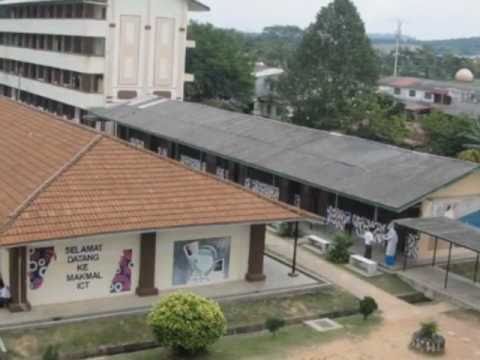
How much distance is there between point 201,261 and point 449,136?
112 feet

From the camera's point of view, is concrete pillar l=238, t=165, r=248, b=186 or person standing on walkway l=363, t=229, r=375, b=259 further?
concrete pillar l=238, t=165, r=248, b=186

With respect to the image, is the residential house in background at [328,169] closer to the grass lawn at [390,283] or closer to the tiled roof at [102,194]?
the grass lawn at [390,283]

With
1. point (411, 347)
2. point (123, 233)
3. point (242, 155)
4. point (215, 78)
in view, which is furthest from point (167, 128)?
point (215, 78)

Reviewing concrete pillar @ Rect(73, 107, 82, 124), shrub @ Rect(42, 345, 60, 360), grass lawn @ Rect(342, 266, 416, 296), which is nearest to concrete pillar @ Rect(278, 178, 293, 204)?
grass lawn @ Rect(342, 266, 416, 296)

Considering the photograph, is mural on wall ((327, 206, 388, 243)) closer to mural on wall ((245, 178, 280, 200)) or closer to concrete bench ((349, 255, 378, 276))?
concrete bench ((349, 255, 378, 276))

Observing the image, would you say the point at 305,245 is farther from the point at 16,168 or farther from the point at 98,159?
→ the point at 16,168

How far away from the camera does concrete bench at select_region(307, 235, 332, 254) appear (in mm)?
27141

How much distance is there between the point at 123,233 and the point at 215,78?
52356mm

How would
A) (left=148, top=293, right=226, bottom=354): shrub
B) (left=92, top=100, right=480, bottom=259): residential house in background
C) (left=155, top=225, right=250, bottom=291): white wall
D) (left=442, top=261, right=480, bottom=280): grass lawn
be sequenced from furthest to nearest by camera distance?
1. (left=92, top=100, right=480, bottom=259): residential house in background
2. (left=442, top=261, right=480, bottom=280): grass lawn
3. (left=155, top=225, right=250, bottom=291): white wall
4. (left=148, top=293, right=226, bottom=354): shrub

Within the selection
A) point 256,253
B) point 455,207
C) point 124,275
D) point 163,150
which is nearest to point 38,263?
point 124,275

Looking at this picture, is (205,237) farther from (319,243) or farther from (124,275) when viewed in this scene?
(319,243)

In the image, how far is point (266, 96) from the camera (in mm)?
75812

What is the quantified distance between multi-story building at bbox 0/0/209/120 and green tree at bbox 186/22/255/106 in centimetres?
1364

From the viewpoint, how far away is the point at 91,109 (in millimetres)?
50375
